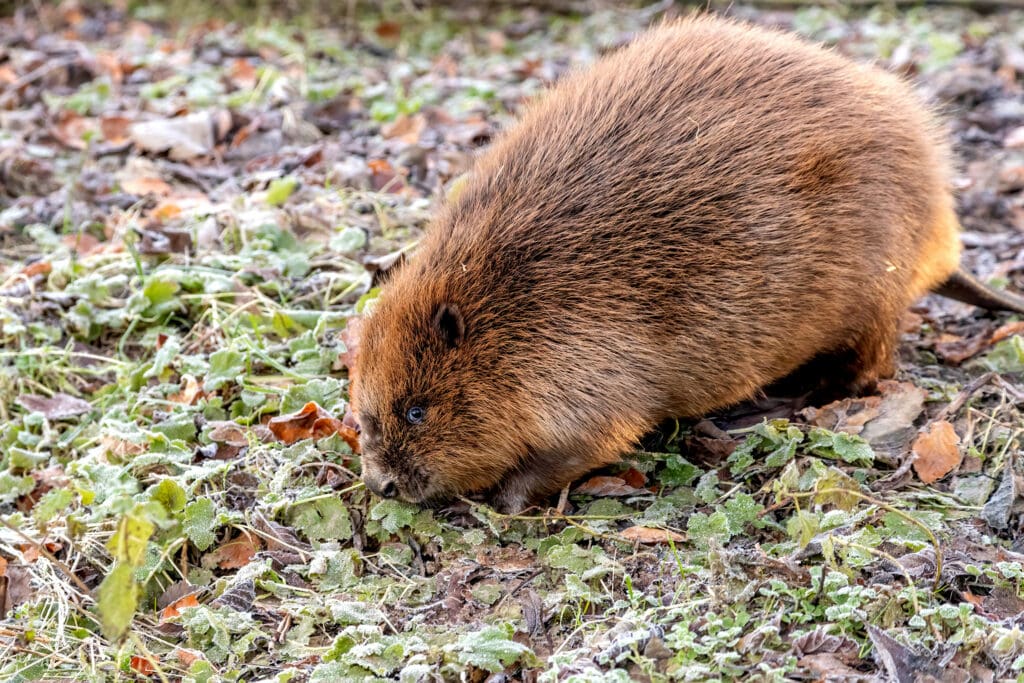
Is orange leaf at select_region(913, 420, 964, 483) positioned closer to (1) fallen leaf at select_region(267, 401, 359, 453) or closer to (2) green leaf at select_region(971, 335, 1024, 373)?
(2) green leaf at select_region(971, 335, 1024, 373)

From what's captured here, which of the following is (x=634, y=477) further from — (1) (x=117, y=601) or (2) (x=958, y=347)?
(1) (x=117, y=601)

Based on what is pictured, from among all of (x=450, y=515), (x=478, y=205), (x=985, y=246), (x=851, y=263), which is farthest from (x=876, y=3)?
(x=450, y=515)

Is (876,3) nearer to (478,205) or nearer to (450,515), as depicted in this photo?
(478,205)

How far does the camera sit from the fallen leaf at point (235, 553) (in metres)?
3.67

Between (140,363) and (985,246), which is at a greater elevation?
(985,246)

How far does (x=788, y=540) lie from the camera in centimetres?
341

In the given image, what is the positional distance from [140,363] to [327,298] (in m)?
0.84

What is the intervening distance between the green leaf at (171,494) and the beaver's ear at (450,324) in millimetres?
1035

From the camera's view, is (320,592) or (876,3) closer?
(320,592)

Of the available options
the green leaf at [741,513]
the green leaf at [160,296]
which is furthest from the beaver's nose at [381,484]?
the green leaf at [160,296]

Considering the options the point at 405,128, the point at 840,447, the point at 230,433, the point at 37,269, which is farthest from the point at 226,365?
the point at 405,128

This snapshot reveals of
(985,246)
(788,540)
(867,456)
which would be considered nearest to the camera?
(788,540)

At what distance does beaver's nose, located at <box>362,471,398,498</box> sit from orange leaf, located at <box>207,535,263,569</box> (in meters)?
0.44

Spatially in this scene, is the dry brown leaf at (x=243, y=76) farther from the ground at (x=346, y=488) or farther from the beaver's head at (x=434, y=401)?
the beaver's head at (x=434, y=401)
